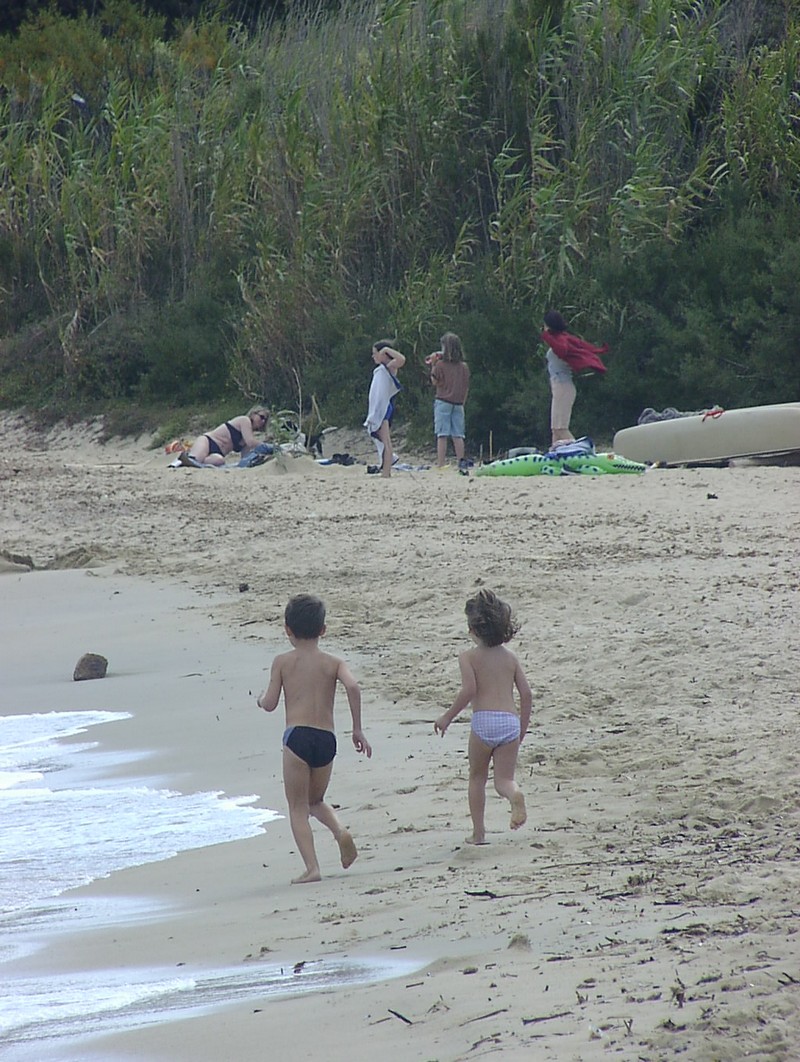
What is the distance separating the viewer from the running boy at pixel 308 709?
4512 millimetres

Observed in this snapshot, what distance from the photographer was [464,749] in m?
5.59

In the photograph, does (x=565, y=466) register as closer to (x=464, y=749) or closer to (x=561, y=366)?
(x=561, y=366)

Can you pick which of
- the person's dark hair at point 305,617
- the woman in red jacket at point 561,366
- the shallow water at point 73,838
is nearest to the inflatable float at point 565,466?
the woman in red jacket at point 561,366

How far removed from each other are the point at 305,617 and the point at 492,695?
2.08ft

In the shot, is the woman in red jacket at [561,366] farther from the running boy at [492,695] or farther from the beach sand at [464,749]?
the running boy at [492,695]

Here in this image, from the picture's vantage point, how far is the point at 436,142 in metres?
19.0

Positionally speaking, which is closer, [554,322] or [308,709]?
[308,709]

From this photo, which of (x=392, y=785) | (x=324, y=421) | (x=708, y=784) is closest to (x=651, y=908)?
(x=708, y=784)

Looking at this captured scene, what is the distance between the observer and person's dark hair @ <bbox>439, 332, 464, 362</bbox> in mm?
15251

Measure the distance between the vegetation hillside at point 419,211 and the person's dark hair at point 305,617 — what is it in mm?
12160

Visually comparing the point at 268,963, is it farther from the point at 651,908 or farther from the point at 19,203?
the point at 19,203

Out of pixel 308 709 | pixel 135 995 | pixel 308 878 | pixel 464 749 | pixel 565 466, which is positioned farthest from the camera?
pixel 565 466

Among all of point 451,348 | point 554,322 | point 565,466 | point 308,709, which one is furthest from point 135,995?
point 554,322

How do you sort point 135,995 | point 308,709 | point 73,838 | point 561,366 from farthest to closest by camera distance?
point 561,366, point 73,838, point 308,709, point 135,995
